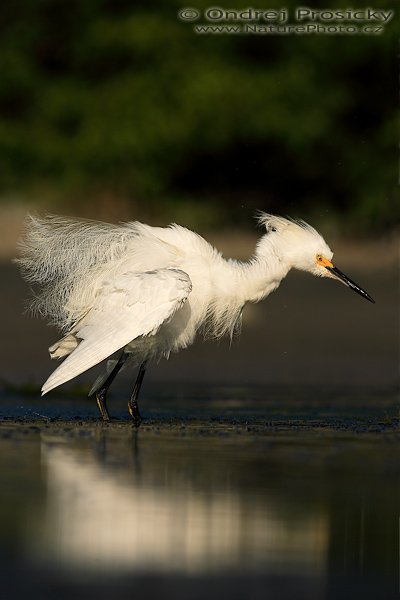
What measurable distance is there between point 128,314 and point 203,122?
372 inches

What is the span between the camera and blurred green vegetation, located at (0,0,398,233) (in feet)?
56.2

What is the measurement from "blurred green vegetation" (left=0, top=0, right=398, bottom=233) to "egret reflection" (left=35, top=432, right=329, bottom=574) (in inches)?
433

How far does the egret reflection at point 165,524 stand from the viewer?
15.1 feet

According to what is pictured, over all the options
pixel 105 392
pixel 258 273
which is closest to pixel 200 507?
pixel 105 392

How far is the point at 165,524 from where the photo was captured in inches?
202

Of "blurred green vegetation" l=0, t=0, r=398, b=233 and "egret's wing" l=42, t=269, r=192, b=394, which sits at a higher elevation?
"blurred green vegetation" l=0, t=0, r=398, b=233

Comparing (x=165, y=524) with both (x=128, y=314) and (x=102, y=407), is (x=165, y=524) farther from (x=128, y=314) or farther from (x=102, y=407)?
(x=102, y=407)

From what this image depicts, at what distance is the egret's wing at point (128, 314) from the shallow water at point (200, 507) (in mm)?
389

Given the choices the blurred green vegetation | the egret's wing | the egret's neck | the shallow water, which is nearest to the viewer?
the shallow water

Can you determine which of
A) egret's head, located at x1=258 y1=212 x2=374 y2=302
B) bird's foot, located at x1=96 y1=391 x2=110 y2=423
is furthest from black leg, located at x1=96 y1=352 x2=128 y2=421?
egret's head, located at x1=258 y1=212 x2=374 y2=302

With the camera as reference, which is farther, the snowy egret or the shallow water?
the snowy egret

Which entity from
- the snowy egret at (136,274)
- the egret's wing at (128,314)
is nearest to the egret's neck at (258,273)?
the snowy egret at (136,274)

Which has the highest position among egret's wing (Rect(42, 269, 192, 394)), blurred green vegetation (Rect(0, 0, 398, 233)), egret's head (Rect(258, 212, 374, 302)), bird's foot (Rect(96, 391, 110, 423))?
blurred green vegetation (Rect(0, 0, 398, 233))

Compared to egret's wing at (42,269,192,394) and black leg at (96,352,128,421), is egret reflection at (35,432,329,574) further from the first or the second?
black leg at (96,352,128,421)
